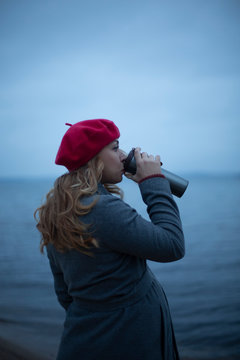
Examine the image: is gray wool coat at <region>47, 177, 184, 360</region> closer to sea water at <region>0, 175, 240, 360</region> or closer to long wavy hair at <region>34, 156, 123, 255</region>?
long wavy hair at <region>34, 156, 123, 255</region>

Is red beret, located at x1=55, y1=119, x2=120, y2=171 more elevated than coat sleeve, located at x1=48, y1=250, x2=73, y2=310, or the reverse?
red beret, located at x1=55, y1=119, x2=120, y2=171

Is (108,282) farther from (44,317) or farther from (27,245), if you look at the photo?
(27,245)

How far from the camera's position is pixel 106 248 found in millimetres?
886

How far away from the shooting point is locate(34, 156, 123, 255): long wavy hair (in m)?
0.87

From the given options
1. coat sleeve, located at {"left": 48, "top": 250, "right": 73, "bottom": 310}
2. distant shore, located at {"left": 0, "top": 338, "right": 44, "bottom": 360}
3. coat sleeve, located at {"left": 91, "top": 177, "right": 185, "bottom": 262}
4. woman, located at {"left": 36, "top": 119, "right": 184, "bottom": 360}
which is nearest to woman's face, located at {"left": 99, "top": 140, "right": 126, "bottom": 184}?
woman, located at {"left": 36, "top": 119, "right": 184, "bottom": 360}

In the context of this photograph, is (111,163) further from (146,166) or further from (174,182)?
(174,182)

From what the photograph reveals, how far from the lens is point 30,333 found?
276 centimetres

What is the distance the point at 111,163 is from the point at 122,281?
1.43 ft

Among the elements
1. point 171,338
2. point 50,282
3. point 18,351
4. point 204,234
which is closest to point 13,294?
point 50,282

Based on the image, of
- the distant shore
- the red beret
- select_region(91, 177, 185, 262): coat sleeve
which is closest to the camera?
select_region(91, 177, 185, 262): coat sleeve

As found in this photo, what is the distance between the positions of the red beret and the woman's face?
0.03 metres

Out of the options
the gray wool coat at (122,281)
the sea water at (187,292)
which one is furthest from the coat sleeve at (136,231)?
the sea water at (187,292)

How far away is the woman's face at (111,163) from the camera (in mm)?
1026

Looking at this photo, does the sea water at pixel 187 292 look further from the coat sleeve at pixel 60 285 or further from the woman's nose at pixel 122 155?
the woman's nose at pixel 122 155
